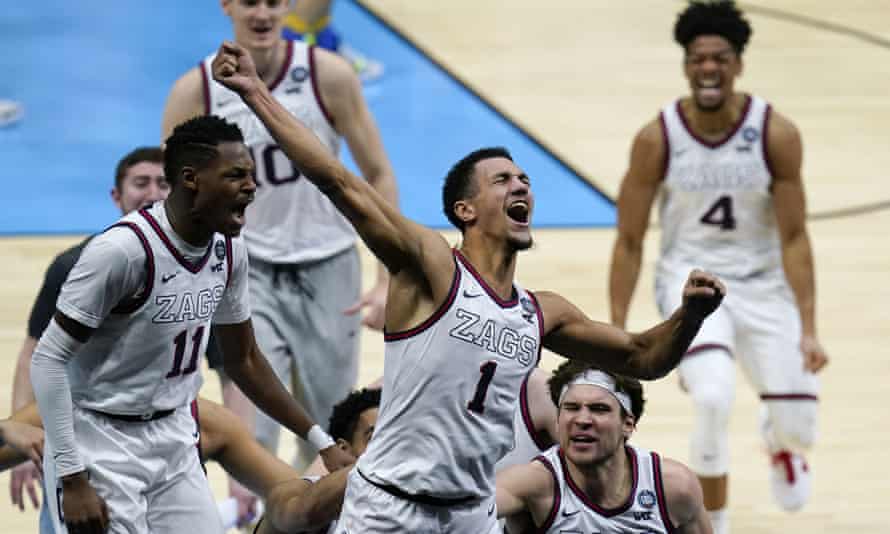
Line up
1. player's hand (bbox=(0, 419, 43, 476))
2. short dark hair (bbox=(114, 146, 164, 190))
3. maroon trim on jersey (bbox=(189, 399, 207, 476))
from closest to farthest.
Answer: player's hand (bbox=(0, 419, 43, 476)) → maroon trim on jersey (bbox=(189, 399, 207, 476)) → short dark hair (bbox=(114, 146, 164, 190))

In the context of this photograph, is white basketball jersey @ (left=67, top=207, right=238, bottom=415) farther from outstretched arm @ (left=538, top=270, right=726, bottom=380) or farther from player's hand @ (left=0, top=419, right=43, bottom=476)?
outstretched arm @ (left=538, top=270, right=726, bottom=380)

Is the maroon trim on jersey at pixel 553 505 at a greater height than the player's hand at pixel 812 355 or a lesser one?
lesser

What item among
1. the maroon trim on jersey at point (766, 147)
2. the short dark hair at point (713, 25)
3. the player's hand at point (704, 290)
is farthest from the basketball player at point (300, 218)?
the player's hand at point (704, 290)

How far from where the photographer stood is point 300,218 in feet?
21.8

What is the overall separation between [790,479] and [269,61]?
2703 millimetres

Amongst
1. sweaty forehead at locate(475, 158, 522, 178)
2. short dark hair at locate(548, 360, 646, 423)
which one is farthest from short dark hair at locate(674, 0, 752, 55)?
sweaty forehead at locate(475, 158, 522, 178)

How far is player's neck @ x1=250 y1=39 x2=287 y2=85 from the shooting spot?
21.2 feet

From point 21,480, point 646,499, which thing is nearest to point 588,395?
point 646,499

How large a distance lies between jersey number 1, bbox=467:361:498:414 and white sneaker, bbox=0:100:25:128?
29.4 feet

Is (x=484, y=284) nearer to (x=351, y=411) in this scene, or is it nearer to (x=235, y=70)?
(x=235, y=70)

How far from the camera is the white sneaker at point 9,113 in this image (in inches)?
504

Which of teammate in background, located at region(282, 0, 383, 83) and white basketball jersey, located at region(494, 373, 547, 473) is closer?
white basketball jersey, located at region(494, 373, 547, 473)

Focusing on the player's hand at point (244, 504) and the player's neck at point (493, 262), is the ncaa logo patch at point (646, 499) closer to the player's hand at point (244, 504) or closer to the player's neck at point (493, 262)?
the player's neck at point (493, 262)

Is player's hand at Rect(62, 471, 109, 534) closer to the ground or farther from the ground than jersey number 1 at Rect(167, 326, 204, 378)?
closer to the ground
